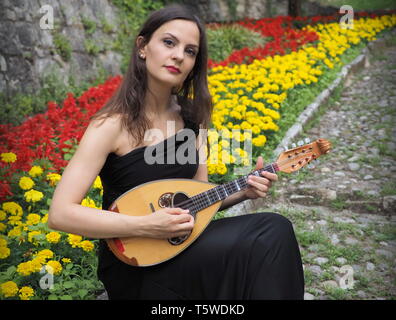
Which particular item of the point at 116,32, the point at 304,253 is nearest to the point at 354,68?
the point at 116,32

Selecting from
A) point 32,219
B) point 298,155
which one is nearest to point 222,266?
point 298,155

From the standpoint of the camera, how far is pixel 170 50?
6.56ft

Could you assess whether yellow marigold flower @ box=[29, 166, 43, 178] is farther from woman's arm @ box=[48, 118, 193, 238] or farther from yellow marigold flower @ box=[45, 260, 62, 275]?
woman's arm @ box=[48, 118, 193, 238]

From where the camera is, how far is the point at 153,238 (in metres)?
1.83

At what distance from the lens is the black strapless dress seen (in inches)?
68.6

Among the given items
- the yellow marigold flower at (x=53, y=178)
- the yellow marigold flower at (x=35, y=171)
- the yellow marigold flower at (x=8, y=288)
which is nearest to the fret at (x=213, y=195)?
the yellow marigold flower at (x=8, y=288)

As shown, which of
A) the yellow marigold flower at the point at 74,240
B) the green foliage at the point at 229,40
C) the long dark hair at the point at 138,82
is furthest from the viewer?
the green foliage at the point at 229,40

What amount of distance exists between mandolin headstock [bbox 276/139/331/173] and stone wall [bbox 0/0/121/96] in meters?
4.43

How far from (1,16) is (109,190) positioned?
14.8ft

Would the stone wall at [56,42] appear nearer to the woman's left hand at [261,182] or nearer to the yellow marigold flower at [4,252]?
the yellow marigold flower at [4,252]

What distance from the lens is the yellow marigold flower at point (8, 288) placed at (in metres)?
2.10

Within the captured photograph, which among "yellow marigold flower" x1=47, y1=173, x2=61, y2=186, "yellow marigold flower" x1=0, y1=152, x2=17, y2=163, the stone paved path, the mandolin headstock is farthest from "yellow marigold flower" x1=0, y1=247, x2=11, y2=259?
the stone paved path

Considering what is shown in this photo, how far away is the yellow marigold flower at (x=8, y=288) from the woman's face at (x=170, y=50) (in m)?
1.32
